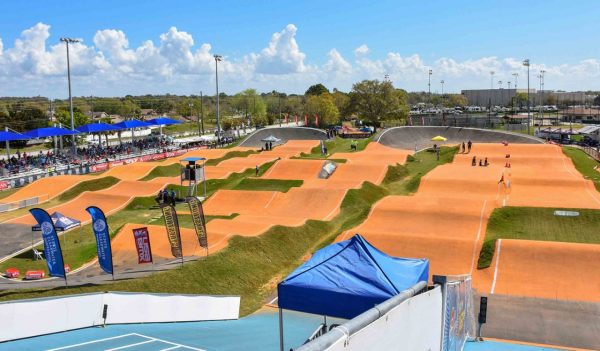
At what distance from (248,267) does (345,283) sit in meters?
14.2

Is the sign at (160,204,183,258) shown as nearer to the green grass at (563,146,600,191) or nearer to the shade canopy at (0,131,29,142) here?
the green grass at (563,146,600,191)

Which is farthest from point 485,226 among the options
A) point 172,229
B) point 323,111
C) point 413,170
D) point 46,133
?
point 323,111

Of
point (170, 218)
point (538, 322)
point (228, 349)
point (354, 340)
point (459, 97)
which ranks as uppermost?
point (459, 97)

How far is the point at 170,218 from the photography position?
66.9ft

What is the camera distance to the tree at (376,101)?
81.1 metres

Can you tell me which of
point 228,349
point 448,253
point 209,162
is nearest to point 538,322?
point 448,253

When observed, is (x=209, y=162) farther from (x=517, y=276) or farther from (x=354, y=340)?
(x=354, y=340)

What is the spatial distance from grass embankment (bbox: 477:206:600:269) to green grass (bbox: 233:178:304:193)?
15014 mm

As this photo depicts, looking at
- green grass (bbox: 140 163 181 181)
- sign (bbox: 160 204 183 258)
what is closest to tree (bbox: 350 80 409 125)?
green grass (bbox: 140 163 181 181)

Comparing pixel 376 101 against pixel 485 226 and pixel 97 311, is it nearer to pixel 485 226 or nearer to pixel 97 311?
pixel 485 226

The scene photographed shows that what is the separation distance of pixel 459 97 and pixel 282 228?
16358cm

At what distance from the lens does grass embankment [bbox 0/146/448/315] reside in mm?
18297

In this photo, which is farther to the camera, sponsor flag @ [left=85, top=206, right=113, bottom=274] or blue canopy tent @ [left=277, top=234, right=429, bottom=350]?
sponsor flag @ [left=85, top=206, right=113, bottom=274]

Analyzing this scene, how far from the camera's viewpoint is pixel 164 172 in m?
46.5
